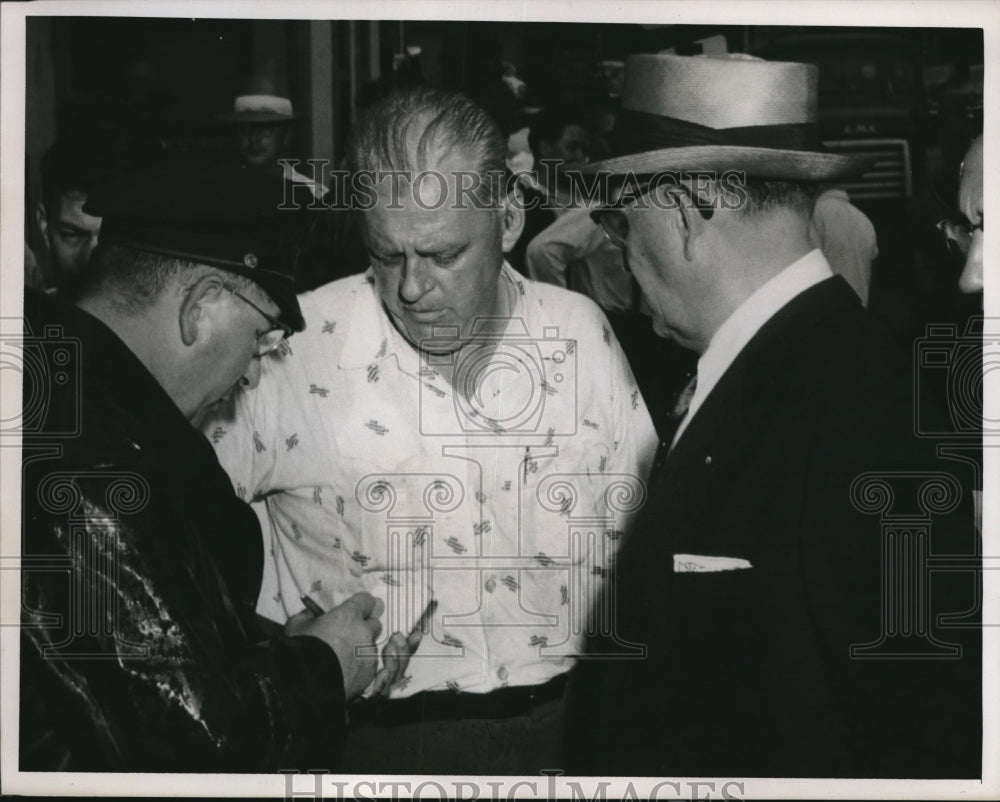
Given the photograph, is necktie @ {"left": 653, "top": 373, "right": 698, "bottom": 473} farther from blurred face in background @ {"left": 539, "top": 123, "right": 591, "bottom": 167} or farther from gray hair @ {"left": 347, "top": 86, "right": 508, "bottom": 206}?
gray hair @ {"left": 347, "top": 86, "right": 508, "bottom": 206}

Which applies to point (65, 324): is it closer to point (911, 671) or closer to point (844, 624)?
point (844, 624)

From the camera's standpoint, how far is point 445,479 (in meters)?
3.52

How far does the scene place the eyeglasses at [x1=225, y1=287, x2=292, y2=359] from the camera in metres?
3.53

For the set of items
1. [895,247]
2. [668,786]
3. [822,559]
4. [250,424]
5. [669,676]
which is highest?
[895,247]

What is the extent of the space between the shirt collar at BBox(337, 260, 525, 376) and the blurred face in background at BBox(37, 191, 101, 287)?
0.85 metres

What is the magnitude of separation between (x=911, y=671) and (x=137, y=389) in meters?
2.58

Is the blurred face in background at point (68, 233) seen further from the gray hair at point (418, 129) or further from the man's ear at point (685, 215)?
the man's ear at point (685, 215)

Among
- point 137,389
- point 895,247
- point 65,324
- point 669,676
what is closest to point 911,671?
point 669,676

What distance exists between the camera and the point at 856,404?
Answer: 3.51 meters
